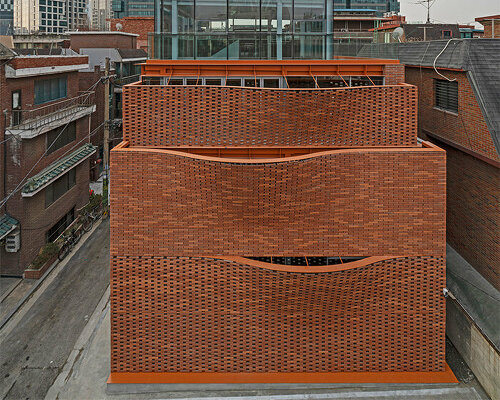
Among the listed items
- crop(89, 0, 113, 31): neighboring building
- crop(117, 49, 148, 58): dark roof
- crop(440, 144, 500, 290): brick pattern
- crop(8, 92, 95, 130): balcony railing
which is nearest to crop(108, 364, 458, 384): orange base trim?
crop(440, 144, 500, 290): brick pattern

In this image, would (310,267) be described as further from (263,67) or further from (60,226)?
(60,226)

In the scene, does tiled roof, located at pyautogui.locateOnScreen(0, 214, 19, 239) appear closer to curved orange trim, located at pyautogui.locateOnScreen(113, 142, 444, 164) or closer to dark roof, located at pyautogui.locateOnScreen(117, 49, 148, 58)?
curved orange trim, located at pyautogui.locateOnScreen(113, 142, 444, 164)

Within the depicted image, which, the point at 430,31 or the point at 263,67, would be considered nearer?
the point at 263,67

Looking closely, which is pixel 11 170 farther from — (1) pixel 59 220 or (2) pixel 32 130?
(1) pixel 59 220

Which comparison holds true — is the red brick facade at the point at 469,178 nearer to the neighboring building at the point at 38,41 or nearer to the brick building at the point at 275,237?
the brick building at the point at 275,237

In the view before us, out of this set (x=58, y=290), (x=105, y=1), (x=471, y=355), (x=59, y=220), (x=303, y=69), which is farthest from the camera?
(x=105, y=1)

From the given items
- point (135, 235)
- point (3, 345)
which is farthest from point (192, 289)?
point (3, 345)

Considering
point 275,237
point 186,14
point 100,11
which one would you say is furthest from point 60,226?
point 100,11
